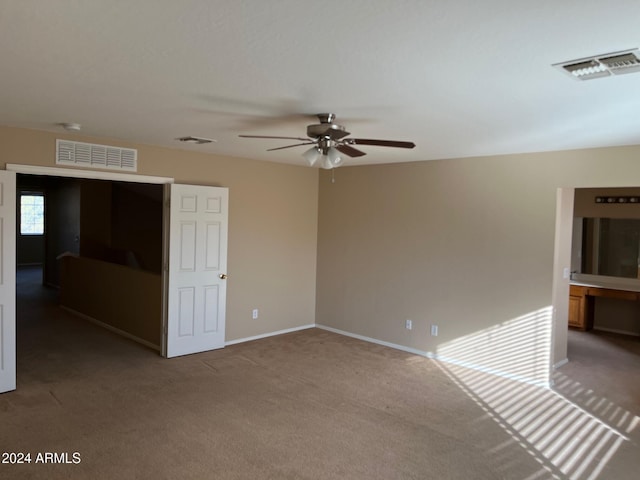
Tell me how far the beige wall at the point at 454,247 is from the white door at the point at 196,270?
1.74 meters

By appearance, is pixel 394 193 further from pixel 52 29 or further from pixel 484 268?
pixel 52 29

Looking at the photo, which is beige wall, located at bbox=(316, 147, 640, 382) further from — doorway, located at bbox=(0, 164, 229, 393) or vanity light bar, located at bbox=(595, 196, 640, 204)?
vanity light bar, located at bbox=(595, 196, 640, 204)

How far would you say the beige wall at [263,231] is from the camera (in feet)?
17.8

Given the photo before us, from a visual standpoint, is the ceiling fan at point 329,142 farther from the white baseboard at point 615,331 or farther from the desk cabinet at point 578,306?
the white baseboard at point 615,331

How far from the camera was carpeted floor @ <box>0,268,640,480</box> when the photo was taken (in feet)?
9.95

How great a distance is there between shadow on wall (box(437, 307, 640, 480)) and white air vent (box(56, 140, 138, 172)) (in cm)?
415

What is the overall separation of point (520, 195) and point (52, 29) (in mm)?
4348

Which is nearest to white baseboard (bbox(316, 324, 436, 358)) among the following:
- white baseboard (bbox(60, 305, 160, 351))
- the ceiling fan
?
white baseboard (bbox(60, 305, 160, 351))

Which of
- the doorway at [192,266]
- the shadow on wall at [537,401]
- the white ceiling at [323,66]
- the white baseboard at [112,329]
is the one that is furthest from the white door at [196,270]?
the shadow on wall at [537,401]

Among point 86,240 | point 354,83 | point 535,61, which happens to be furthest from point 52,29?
point 86,240

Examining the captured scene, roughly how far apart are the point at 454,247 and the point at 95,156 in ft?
13.3

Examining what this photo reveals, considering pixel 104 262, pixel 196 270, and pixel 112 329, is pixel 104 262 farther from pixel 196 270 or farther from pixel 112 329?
pixel 196 270

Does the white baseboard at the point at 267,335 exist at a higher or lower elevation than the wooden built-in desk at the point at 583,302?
lower

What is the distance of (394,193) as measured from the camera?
5812 mm
